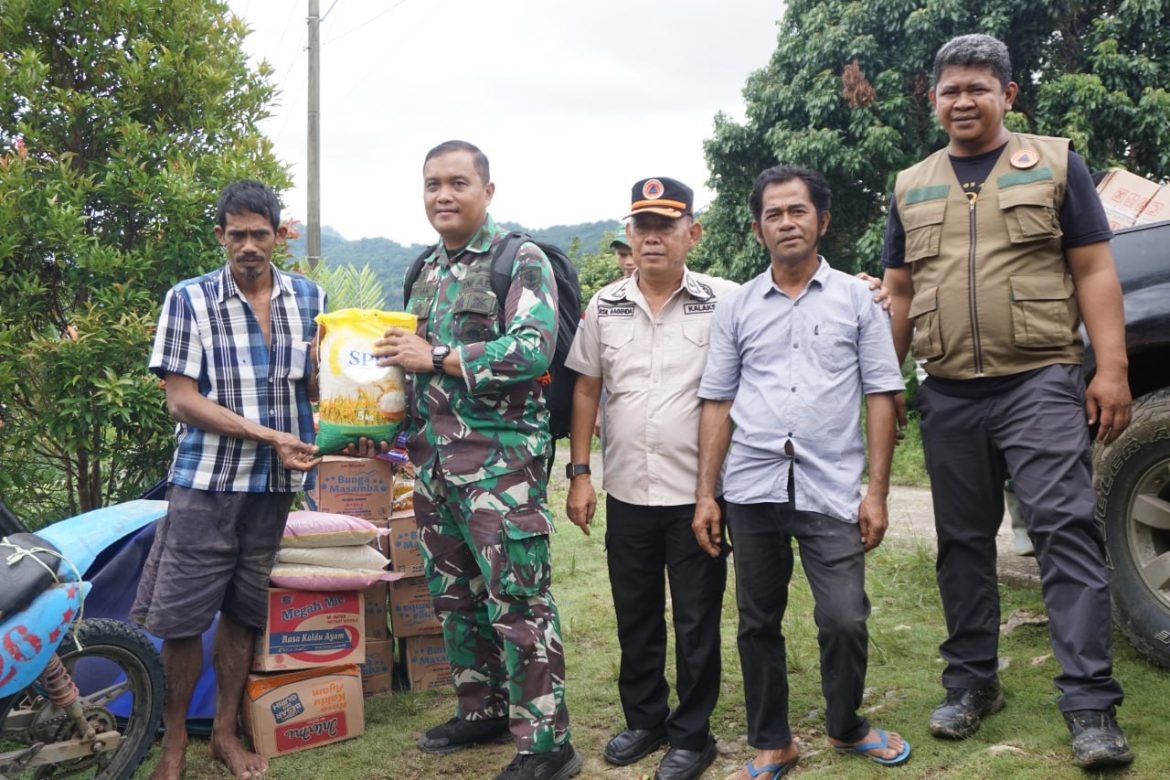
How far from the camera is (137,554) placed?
149 inches

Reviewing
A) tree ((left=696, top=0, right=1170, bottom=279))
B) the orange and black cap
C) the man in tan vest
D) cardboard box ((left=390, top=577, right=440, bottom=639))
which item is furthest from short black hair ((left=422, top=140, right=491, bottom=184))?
tree ((left=696, top=0, right=1170, bottom=279))

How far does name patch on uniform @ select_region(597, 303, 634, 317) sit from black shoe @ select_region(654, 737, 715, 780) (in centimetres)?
152

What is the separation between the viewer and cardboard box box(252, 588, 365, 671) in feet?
12.1

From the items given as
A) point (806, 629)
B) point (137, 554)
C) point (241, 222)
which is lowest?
point (806, 629)

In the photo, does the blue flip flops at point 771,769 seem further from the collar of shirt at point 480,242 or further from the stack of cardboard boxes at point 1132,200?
the stack of cardboard boxes at point 1132,200

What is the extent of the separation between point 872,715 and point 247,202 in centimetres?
293

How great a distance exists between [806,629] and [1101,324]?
2254mm

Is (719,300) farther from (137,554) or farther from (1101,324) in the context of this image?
(137,554)

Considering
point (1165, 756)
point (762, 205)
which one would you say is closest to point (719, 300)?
point (762, 205)

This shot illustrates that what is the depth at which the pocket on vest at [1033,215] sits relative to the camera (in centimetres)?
292

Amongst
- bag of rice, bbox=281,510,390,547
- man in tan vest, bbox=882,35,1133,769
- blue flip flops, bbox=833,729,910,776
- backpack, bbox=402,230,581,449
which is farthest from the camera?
bag of rice, bbox=281,510,390,547

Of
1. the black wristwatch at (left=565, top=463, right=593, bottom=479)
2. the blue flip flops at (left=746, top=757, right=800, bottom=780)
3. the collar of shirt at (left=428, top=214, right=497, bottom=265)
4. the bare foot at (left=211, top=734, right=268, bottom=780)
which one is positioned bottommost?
the bare foot at (left=211, top=734, right=268, bottom=780)

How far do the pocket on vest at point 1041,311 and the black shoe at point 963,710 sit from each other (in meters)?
1.20

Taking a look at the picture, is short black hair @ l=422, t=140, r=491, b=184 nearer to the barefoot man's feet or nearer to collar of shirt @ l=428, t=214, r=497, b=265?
collar of shirt @ l=428, t=214, r=497, b=265
